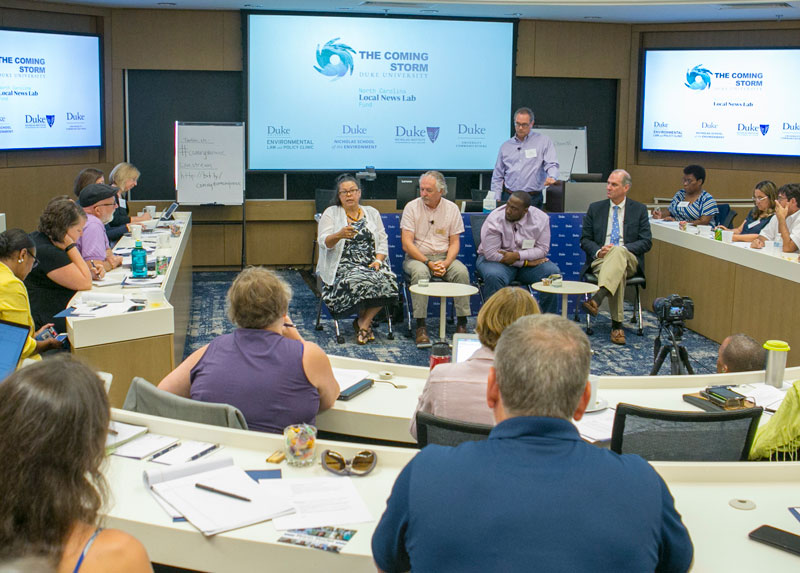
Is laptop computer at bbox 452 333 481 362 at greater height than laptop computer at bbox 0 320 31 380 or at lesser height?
lesser

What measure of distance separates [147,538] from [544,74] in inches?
367

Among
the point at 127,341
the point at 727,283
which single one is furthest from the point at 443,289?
the point at 127,341

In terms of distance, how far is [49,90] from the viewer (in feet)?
29.8

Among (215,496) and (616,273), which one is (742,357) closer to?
(215,496)

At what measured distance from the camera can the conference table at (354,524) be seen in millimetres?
2109

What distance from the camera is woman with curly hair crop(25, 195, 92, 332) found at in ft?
15.9

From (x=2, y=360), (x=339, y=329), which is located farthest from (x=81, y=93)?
(x=2, y=360)

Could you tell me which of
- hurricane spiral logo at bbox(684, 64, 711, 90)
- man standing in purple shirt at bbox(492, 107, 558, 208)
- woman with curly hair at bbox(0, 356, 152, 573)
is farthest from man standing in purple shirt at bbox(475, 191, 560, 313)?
woman with curly hair at bbox(0, 356, 152, 573)

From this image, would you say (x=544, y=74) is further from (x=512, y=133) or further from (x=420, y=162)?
(x=420, y=162)

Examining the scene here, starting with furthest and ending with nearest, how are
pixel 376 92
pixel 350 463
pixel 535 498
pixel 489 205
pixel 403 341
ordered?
pixel 376 92, pixel 489 205, pixel 403 341, pixel 350 463, pixel 535 498

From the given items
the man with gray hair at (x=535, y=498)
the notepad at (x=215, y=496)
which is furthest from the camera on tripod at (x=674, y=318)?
the man with gray hair at (x=535, y=498)

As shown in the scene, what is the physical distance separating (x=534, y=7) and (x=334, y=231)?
13.2 feet

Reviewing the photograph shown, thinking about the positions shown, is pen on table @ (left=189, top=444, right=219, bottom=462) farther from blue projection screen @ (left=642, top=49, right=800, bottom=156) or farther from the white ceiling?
blue projection screen @ (left=642, top=49, right=800, bottom=156)

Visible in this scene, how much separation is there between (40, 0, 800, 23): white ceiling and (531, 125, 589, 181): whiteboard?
4.33 feet
